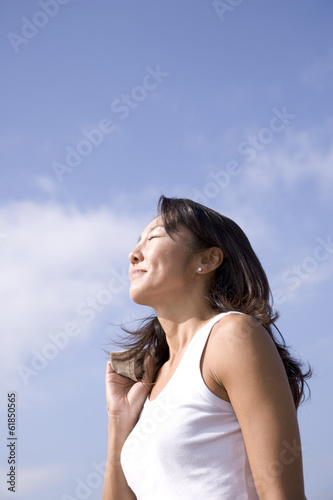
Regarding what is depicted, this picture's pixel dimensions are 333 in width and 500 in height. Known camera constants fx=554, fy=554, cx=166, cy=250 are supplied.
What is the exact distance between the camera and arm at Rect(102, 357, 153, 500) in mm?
3123

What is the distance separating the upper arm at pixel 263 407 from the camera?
2234 millimetres

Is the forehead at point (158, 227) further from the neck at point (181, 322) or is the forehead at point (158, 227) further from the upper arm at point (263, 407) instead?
the upper arm at point (263, 407)

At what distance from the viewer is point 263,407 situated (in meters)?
2.30

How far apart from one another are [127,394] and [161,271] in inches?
32.7

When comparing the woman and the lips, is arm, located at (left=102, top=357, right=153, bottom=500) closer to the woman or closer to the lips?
the woman

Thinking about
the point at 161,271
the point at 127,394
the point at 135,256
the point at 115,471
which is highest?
the point at 135,256

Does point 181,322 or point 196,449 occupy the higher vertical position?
point 181,322

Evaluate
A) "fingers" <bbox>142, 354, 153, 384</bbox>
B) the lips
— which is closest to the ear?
the lips

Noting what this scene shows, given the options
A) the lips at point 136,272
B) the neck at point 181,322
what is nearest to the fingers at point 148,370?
the neck at point 181,322

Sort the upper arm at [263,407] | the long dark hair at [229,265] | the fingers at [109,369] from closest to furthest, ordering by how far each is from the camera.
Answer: the upper arm at [263,407] < the long dark hair at [229,265] < the fingers at [109,369]

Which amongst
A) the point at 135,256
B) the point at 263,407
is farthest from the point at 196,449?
the point at 135,256

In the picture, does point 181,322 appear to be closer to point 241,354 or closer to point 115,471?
point 241,354

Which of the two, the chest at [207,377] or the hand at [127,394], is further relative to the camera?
the hand at [127,394]

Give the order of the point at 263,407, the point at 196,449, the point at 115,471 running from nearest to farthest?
the point at 263,407
the point at 196,449
the point at 115,471
